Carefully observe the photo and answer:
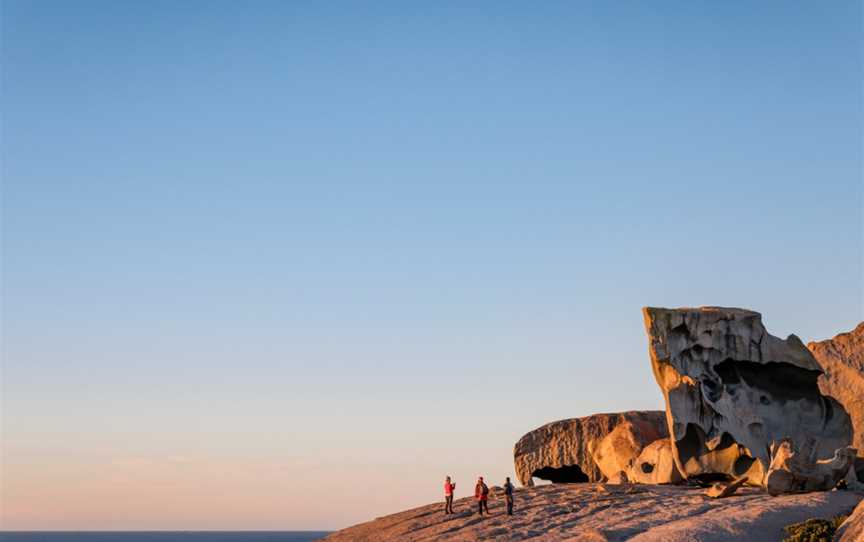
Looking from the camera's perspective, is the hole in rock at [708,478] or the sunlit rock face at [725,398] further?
the hole in rock at [708,478]

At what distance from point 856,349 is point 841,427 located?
3349 millimetres

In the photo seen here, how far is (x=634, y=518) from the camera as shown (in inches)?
1550

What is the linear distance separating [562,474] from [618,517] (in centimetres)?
1723

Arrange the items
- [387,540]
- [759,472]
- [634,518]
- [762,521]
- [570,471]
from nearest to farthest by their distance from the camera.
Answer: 1. [762,521]
2. [634,518]
3. [387,540]
4. [759,472]
5. [570,471]

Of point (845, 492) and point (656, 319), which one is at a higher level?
point (656, 319)

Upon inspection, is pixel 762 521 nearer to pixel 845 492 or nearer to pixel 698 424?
pixel 845 492

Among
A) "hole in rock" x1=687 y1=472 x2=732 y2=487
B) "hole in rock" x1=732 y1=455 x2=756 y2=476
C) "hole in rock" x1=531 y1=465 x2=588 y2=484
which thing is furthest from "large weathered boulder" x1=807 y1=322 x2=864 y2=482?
"hole in rock" x1=531 y1=465 x2=588 y2=484

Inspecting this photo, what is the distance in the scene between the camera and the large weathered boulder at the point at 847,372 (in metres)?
46.9

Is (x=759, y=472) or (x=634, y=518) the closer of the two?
(x=634, y=518)

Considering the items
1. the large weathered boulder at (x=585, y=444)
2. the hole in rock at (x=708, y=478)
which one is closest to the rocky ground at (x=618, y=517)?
the hole in rock at (x=708, y=478)

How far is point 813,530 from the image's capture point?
115 feet

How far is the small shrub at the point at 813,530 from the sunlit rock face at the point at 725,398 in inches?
389

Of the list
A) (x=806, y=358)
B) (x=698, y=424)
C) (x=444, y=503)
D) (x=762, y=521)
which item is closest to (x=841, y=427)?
(x=806, y=358)

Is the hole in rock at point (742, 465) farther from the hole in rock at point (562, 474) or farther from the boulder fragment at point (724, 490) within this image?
the hole in rock at point (562, 474)
